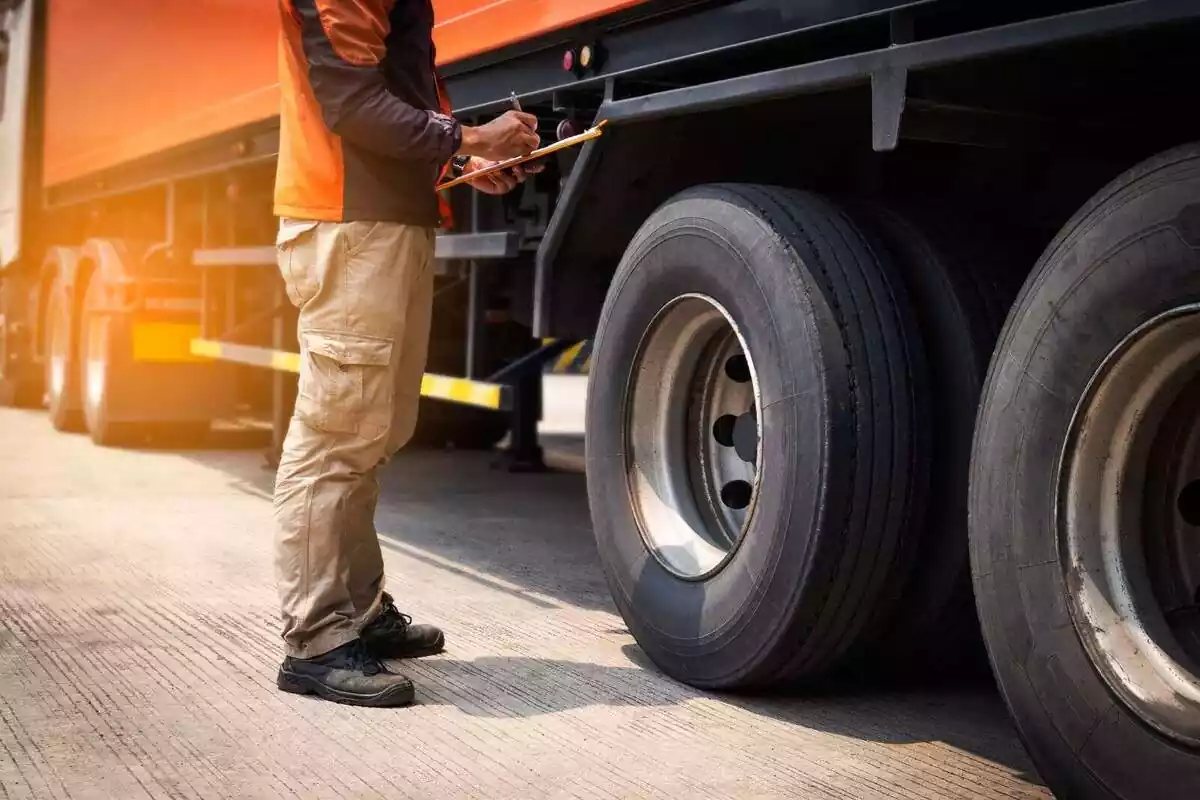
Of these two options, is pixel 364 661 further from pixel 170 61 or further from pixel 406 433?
pixel 170 61

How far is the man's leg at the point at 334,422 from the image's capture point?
3.60m

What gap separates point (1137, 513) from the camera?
268 cm

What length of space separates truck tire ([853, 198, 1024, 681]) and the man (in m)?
0.96

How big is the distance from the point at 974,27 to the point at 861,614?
122cm

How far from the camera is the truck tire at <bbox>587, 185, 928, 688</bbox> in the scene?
331 cm

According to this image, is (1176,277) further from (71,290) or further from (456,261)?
(71,290)

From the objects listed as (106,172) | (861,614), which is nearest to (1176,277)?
(861,614)

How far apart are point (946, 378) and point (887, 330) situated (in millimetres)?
162

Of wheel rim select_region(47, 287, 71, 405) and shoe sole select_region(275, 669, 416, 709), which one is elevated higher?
wheel rim select_region(47, 287, 71, 405)

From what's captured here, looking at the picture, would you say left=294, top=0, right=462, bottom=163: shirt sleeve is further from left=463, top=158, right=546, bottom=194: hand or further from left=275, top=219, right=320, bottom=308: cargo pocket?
left=463, top=158, right=546, bottom=194: hand

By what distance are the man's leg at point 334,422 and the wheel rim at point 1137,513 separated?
1570 millimetres

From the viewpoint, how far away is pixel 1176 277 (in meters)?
2.49

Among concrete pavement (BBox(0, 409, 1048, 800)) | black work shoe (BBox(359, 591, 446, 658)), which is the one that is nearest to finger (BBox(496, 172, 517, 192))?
black work shoe (BBox(359, 591, 446, 658))

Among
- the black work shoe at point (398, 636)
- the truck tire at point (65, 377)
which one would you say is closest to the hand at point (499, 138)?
the black work shoe at point (398, 636)
